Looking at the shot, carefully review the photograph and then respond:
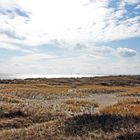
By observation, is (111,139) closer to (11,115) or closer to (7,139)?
(7,139)

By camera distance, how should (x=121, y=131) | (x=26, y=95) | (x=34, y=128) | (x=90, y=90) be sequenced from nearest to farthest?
(x=121, y=131) → (x=34, y=128) → (x=26, y=95) → (x=90, y=90)

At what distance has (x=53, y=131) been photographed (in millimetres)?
23438

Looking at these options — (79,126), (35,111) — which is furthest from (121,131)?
(35,111)

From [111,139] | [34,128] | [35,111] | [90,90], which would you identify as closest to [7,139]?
[34,128]

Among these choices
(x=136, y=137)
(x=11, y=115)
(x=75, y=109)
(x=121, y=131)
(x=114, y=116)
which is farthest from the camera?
(x=75, y=109)

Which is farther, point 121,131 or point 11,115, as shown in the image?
point 11,115

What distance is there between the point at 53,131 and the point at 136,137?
5853mm

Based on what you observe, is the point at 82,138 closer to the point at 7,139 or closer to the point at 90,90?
the point at 7,139

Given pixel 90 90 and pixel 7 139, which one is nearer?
pixel 7 139

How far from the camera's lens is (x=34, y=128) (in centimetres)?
2455

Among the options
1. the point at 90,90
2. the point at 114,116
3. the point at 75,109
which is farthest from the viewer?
the point at 90,90

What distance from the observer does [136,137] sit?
2072 cm

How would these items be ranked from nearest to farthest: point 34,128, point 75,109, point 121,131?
point 121,131 → point 34,128 → point 75,109

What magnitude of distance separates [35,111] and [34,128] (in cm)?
812
